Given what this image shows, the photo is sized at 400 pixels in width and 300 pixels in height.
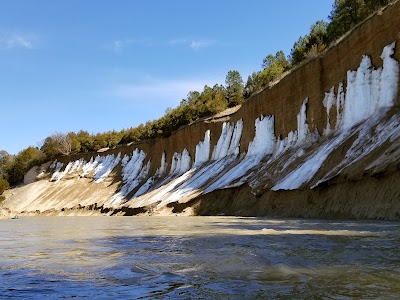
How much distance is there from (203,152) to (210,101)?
37.4 ft

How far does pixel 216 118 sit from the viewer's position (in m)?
54.8

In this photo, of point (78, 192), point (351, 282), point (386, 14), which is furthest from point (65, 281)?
point (78, 192)

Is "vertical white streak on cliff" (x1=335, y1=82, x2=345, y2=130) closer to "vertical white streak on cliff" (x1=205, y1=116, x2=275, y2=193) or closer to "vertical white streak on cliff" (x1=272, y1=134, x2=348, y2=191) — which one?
"vertical white streak on cliff" (x1=272, y1=134, x2=348, y2=191)

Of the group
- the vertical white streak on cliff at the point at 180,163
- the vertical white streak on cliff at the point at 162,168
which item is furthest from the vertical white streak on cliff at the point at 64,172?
the vertical white streak on cliff at the point at 180,163

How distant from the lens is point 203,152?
2082 inches

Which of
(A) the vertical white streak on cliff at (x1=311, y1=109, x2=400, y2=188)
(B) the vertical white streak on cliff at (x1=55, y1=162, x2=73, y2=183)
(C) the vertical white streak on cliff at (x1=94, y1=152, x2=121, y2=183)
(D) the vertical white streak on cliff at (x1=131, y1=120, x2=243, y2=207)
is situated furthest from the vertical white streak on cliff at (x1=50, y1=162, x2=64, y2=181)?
(A) the vertical white streak on cliff at (x1=311, y1=109, x2=400, y2=188)

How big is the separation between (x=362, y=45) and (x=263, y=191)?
38.6 ft

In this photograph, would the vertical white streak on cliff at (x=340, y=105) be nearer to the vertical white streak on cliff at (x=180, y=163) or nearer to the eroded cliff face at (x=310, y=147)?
the eroded cliff face at (x=310, y=147)

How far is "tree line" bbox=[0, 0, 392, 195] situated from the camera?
41844 millimetres

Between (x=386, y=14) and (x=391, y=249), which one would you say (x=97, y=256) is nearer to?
(x=391, y=249)

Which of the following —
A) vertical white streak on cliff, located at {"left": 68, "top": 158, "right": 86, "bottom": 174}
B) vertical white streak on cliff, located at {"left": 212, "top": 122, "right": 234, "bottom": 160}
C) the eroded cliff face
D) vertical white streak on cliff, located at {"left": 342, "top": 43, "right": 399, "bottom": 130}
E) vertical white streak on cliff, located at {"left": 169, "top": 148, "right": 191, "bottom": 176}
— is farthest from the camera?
vertical white streak on cliff, located at {"left": 68, "top": 158, "right": 86, "bottom": 174}

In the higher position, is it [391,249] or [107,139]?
[107,139]

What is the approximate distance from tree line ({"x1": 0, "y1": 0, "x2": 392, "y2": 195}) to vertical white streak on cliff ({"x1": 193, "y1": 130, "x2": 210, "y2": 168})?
290 inches

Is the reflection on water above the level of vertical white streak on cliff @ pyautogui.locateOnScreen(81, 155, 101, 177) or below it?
below
